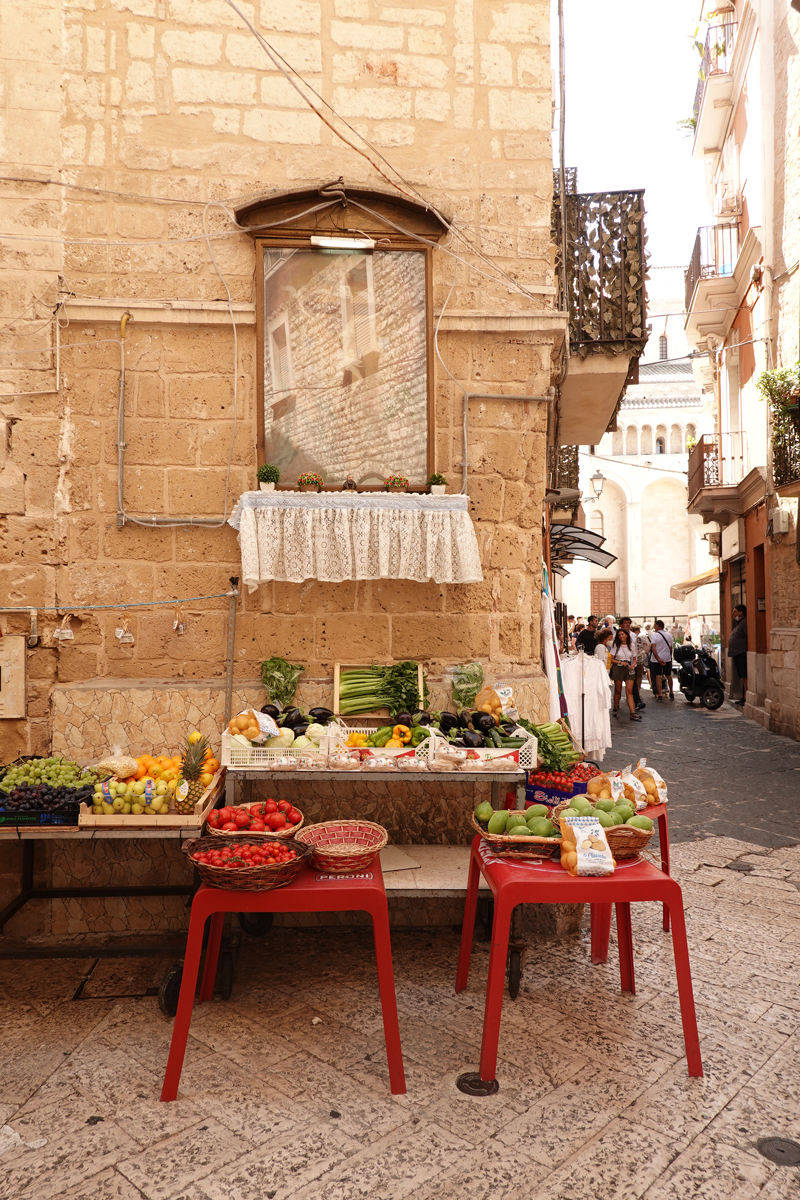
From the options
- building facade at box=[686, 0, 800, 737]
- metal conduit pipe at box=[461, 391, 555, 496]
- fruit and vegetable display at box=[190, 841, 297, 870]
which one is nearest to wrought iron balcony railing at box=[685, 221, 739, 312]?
building facade at box=[686, 0, 800, 737]

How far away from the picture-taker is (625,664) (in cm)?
1488

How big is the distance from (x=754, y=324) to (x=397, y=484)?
13255 mm

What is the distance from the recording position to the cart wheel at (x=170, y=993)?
3699 mm

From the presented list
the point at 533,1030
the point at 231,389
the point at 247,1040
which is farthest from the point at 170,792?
the point at 231,389

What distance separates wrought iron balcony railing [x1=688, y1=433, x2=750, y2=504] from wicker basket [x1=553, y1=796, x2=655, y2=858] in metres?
14.5

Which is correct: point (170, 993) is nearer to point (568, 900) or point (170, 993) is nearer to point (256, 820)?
point (256, 820)

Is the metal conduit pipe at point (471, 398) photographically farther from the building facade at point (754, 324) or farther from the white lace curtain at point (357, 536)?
the building facade at point (754, 324)

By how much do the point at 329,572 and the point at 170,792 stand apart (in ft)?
5.08

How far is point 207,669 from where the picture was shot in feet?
16.1

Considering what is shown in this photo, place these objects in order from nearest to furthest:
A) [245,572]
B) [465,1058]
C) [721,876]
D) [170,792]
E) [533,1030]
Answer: [465,1058]
[533,1030]
[170,792]
[245,572]
[721,876]

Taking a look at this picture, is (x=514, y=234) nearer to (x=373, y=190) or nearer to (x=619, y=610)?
(x=373, y=190)

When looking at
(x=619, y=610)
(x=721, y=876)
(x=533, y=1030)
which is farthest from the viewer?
(x=619, y=610)

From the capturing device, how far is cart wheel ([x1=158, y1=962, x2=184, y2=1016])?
12.1 feet

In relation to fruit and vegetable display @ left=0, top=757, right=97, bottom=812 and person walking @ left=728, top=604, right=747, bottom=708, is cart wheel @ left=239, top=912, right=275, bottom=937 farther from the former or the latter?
person walking @ left=728, top=604, right=747, bottom=708
